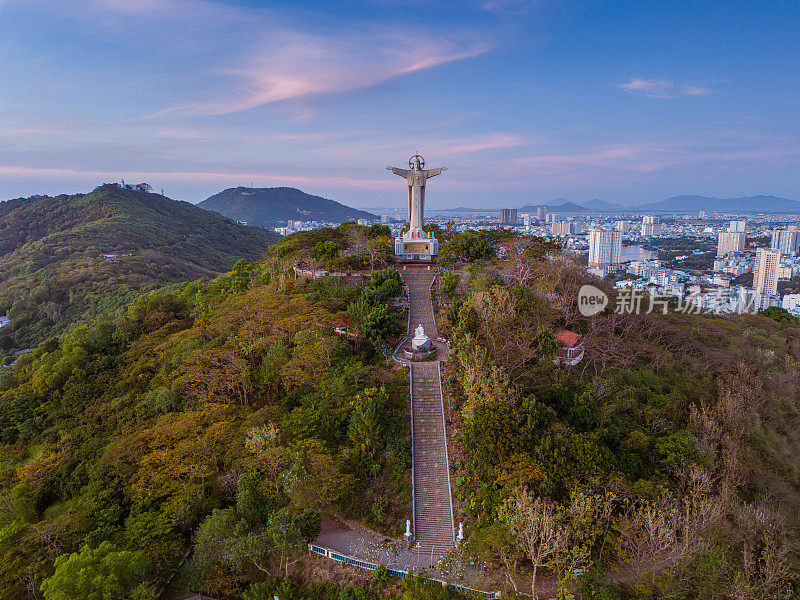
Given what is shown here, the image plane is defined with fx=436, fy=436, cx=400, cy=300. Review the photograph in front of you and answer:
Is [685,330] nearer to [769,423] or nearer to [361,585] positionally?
[769,423]

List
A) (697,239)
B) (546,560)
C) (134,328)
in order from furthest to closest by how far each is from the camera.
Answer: (697,239) < (134,328) < (546,560)

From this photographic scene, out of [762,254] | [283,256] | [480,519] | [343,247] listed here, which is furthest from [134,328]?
[762,254]

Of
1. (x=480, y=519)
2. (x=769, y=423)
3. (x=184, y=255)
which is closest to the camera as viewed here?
(x=480, y=519)

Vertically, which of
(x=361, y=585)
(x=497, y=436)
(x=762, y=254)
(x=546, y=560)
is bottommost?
(x=361, y=585)

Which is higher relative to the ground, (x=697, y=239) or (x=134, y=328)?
(x=697, y=239)

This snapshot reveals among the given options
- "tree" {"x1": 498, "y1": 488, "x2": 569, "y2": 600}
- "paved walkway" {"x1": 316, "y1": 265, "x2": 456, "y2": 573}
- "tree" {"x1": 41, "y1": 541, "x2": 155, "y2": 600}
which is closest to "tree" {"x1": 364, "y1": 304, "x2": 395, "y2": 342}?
"paved walkway" {"x1": 316, "y1": 265, "x2": 456, "y2": 573}

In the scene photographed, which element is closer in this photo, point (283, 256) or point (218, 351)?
point (218, 351)
